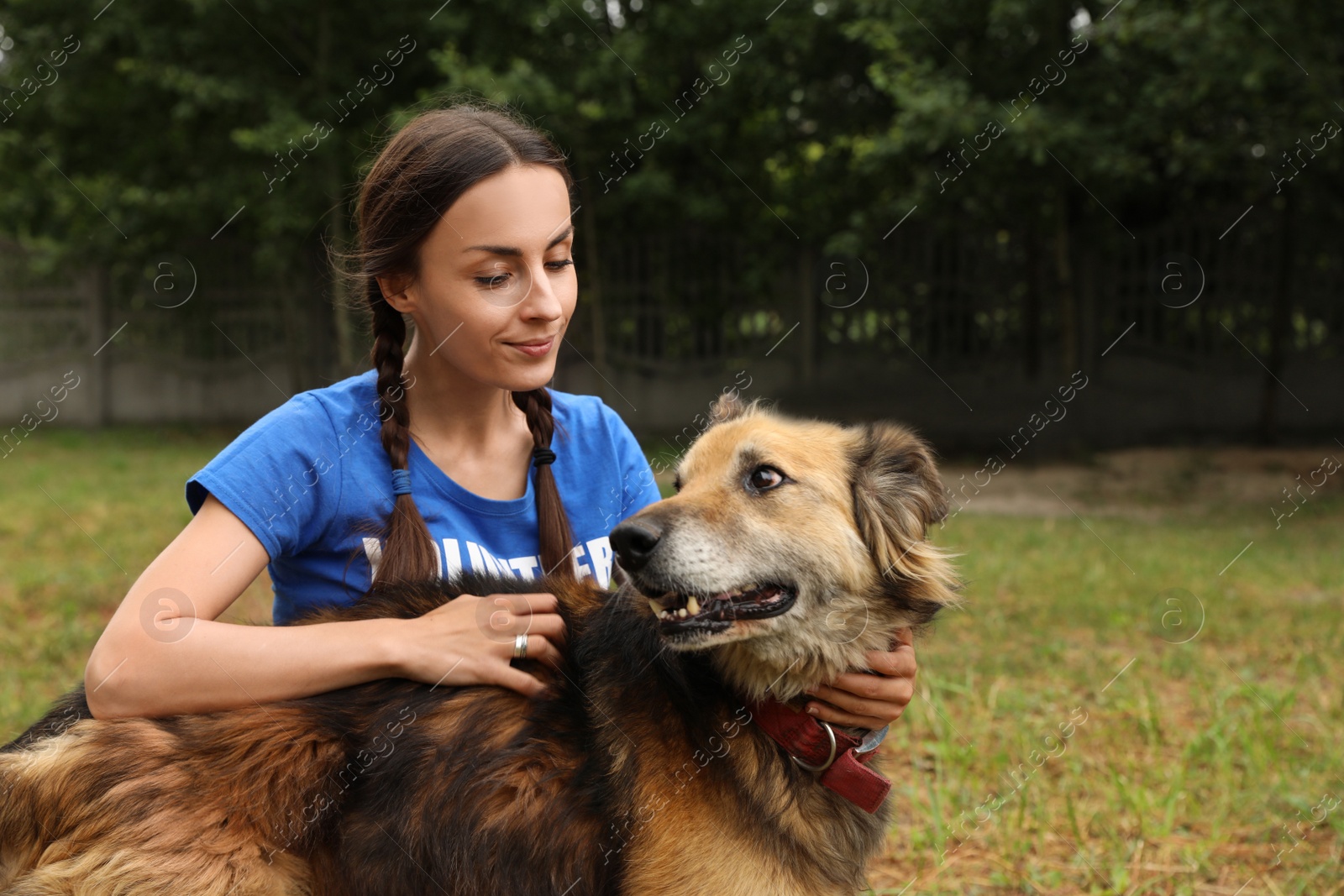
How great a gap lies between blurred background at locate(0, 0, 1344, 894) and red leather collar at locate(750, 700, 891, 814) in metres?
4.48

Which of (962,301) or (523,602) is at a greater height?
(523,602)

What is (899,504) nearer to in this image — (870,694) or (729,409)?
(870,694)

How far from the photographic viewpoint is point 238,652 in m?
2.23

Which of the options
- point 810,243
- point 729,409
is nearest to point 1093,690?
point 729,409

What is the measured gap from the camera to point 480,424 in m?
2.97

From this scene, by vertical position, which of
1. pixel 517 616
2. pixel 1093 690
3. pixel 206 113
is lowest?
pixel 1093 690

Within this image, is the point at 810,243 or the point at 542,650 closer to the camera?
the point at 542,650

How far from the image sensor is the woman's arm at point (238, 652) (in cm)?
221

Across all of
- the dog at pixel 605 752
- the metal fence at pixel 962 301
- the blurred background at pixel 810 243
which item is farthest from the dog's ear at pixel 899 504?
the metal fence at pixel 962 301

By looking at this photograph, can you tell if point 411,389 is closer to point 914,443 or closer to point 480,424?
point 480,424

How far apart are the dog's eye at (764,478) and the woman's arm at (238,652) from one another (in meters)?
0.61

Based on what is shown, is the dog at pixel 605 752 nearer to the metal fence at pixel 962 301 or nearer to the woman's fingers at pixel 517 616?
the woman's fingers at pixel 517 616

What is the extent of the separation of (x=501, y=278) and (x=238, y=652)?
1.05 metres

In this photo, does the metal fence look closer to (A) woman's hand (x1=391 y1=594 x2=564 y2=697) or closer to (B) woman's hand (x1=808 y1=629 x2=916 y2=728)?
(A) woman's hand (x1=391 y1=594 x2=564 y2=697)
